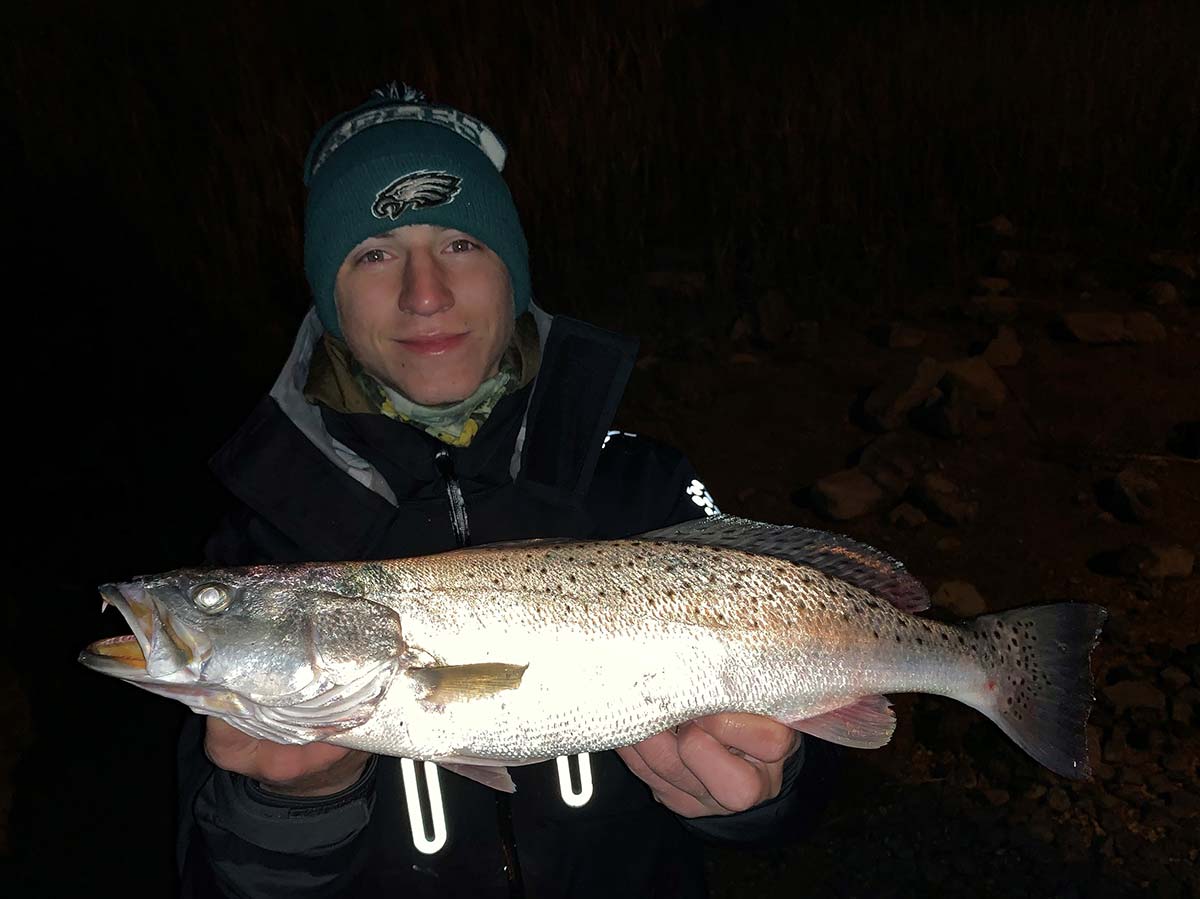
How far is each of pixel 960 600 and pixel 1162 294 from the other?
380 cm

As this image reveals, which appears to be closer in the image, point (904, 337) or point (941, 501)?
point (941, 501)

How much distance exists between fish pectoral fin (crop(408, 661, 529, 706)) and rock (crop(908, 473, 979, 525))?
3.32 m

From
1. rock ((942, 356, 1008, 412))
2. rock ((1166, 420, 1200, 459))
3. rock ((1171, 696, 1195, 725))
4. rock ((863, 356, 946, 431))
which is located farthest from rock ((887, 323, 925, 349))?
rock ((1171, 696, 1195, 725))

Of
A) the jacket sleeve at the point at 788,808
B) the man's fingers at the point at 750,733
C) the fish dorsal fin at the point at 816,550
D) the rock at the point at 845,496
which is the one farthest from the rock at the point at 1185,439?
the man's fingers at the point at 750,733

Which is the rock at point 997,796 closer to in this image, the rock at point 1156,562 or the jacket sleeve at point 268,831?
the rock at point 1156,562

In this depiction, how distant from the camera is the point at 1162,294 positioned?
20.9 feet

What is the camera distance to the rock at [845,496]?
4719 millimetres

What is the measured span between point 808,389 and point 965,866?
3415mm

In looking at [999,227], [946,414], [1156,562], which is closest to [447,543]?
[1156,562]

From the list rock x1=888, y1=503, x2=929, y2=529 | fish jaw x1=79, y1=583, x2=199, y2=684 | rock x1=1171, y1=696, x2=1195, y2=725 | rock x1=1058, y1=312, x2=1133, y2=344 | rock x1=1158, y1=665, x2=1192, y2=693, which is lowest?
rock x1=1171, y1=696, x2=1195, y2=725

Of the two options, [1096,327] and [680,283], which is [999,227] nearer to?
[1096,327]

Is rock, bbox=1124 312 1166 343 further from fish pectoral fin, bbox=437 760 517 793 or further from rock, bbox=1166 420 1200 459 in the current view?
fish pectoral fin, bbox=437 760 517 793

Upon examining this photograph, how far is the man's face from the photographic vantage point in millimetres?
2416

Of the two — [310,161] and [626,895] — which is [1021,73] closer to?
[310,161]
